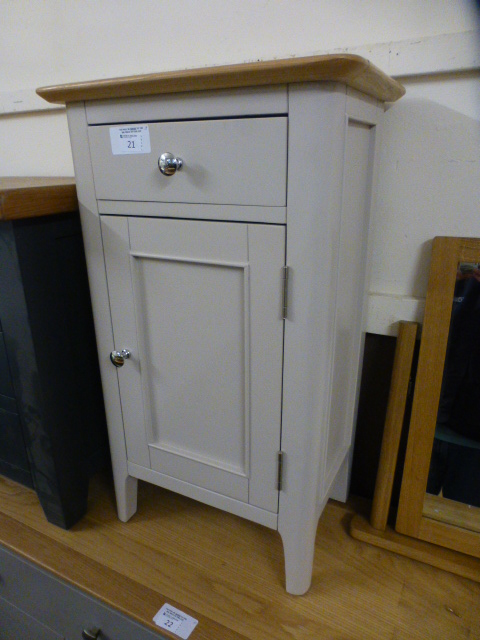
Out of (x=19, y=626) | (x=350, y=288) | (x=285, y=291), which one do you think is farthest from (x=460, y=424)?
(x=19, y=626)

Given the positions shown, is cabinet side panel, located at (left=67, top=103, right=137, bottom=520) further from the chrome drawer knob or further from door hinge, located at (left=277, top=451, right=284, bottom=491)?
door hinge, located at (left=277, top=451, right=284, bottom=491)

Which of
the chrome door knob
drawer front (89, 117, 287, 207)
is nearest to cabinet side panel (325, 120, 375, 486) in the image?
drawer front (89, 117, 287, 207)

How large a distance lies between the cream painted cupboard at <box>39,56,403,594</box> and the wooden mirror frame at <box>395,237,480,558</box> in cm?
12

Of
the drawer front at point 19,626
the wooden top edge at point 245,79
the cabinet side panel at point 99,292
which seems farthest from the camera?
the drawer front at point 19,626

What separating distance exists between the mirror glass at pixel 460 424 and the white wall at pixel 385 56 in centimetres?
8

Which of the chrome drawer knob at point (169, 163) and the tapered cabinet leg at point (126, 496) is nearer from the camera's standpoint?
the chrome drawer knob at point (169, 163)

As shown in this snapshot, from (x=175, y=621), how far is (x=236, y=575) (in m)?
0.13

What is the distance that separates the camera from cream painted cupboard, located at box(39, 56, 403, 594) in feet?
1.79

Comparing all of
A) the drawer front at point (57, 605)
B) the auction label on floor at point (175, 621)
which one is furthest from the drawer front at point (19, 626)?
the auction label on floor at point (175, 621)

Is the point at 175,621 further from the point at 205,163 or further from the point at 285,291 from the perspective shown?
the point at 205,163

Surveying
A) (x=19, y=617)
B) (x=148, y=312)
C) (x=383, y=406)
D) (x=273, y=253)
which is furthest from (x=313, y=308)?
(x=19, y=617)

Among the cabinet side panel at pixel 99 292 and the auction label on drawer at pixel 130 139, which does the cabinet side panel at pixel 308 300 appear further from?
the cabinet side panel at pixel 99 292

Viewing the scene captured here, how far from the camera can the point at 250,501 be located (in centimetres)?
74

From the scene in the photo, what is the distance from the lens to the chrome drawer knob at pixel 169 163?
0.61 m
